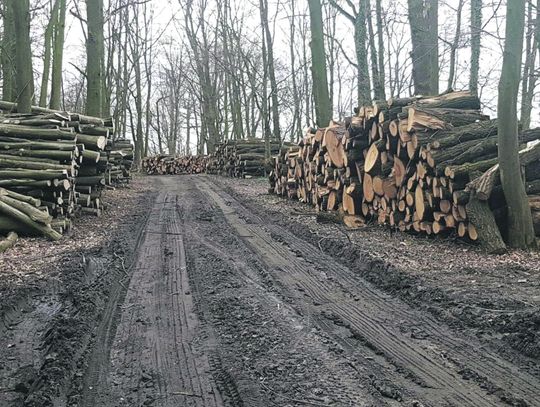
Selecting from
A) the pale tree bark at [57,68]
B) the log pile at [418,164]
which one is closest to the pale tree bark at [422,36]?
the log pile at [418,164]

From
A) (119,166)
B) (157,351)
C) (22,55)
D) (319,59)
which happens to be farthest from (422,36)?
(119,166)

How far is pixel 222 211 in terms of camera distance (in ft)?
40.2

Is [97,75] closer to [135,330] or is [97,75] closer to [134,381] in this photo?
[135,330]

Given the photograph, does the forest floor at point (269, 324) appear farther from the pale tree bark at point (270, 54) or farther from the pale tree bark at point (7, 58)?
the pale tree bark at point (270, 54)

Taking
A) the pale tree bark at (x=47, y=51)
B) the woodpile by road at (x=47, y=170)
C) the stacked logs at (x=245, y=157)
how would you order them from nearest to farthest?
the woodpile by road at (x=47, y=170) → the pale tree bark at (x=47, y=51) → the stacked logs at (x=245, y=157)

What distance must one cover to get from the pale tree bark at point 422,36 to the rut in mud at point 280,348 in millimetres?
7586

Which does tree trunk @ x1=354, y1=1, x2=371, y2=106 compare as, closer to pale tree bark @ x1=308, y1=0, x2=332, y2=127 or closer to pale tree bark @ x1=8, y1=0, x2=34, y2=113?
pale tree bark @ x1=308, y1=0, x2=332, y2=127

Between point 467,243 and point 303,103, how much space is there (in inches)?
1326

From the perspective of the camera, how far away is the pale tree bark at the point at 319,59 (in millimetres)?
15242

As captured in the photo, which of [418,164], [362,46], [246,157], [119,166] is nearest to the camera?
[418,164]

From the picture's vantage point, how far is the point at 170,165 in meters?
36.2

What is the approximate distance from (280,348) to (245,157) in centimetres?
2053

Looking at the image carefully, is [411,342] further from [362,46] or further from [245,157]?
[245,157]

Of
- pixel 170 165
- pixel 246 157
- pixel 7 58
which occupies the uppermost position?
pixel 7 58
